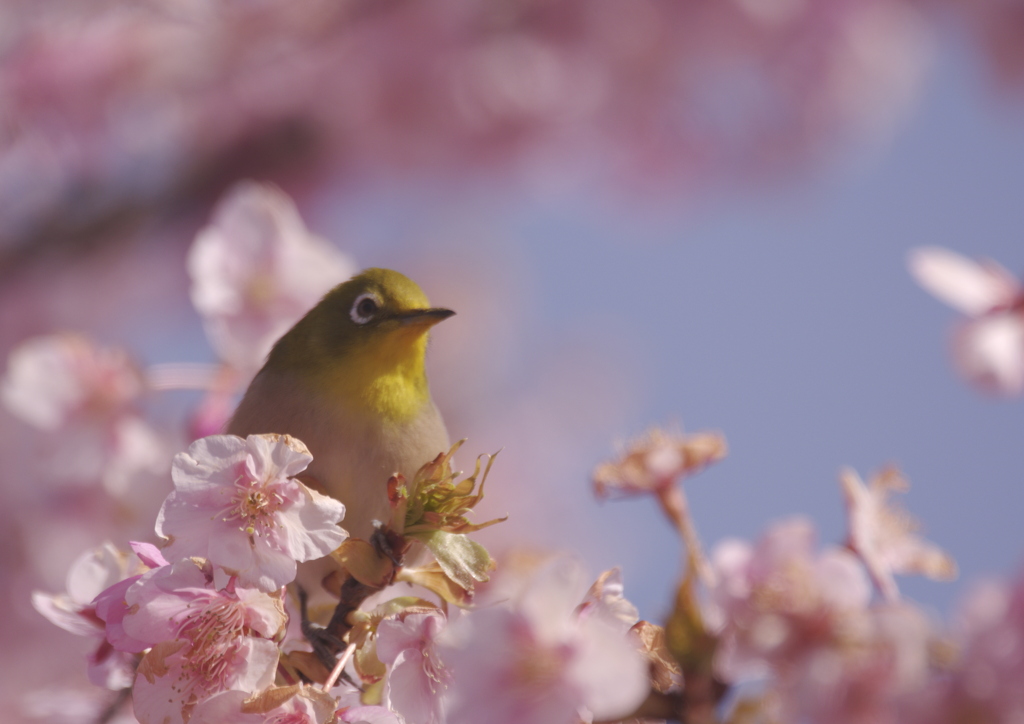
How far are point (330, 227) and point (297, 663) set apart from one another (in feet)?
11.9

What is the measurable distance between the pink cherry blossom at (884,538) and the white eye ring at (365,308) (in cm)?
95

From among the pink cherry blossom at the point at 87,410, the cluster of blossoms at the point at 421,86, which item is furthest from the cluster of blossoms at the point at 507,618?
the cluster of blossoms at the point at 421,86

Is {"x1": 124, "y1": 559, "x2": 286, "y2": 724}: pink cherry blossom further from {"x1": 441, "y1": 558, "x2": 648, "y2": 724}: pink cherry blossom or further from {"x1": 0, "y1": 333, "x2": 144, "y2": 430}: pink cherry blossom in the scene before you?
{"x1": 0, "y1": 333, "x2": 144, "y2": 430}: pink cherry blossom

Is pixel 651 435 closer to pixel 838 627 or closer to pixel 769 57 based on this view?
pixel 838 627

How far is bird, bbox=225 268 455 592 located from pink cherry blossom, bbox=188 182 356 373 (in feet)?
0.40

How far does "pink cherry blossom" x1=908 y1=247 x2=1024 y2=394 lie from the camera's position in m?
1.47

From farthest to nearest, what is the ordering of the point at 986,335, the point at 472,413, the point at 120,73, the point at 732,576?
1. the point at 472,413
2. the point at 120,73
3. the point at 986,335
4. the point at 732,576

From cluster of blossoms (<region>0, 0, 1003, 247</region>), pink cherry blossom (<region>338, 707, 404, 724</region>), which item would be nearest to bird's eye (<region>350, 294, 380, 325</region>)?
pink cherry blossom (<region>338, 707, 404, 724</region>)

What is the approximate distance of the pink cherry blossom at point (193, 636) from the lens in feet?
3.22

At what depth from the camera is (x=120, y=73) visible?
3.73m

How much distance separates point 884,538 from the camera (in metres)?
1.14

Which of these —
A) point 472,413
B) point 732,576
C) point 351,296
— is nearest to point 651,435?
point 732,576

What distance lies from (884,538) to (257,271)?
4.55ft

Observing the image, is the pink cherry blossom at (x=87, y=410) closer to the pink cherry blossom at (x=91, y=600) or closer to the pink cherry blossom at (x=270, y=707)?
the pink cherry blossom at (x=91, y=600)
